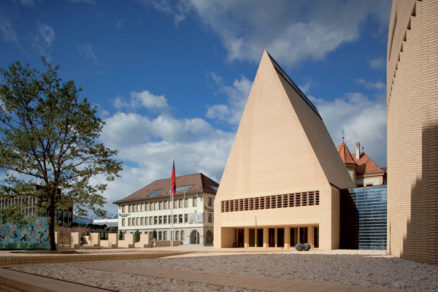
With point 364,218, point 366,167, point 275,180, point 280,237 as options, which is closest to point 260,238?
point 280,237

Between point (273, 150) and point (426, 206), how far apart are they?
2433 cm

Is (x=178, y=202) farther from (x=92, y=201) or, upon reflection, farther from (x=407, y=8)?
(x=407, y=8)

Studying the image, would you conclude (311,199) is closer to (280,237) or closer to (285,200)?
(285,200)

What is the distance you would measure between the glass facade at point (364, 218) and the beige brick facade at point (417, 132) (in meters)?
14.1

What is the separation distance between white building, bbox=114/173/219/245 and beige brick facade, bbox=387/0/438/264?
45.5m

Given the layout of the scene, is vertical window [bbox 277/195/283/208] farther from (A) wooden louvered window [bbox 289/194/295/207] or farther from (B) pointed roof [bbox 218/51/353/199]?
(A) wooden louvered window [bbox 289/194/295/207]

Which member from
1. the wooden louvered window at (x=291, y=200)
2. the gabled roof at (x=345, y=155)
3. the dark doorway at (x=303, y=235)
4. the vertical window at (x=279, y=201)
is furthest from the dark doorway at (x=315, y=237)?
the gabled roof at (x=345, y=155)

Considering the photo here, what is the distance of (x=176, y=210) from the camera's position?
6856cm

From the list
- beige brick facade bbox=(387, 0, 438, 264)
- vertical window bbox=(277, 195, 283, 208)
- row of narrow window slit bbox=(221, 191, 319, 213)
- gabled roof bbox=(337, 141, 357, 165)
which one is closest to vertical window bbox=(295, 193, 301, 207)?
row of narrow window slit bbox=(221, 191, 319, 213)

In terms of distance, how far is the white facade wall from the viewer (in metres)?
64.6

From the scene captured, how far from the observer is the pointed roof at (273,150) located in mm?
36875

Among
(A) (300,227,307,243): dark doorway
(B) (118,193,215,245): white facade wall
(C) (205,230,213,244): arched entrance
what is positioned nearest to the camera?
(A) (300,227,307,243): dark doorway

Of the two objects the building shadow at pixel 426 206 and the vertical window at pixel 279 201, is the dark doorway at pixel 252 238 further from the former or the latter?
the building shadow at pixel 426 206

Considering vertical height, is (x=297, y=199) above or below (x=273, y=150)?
below
